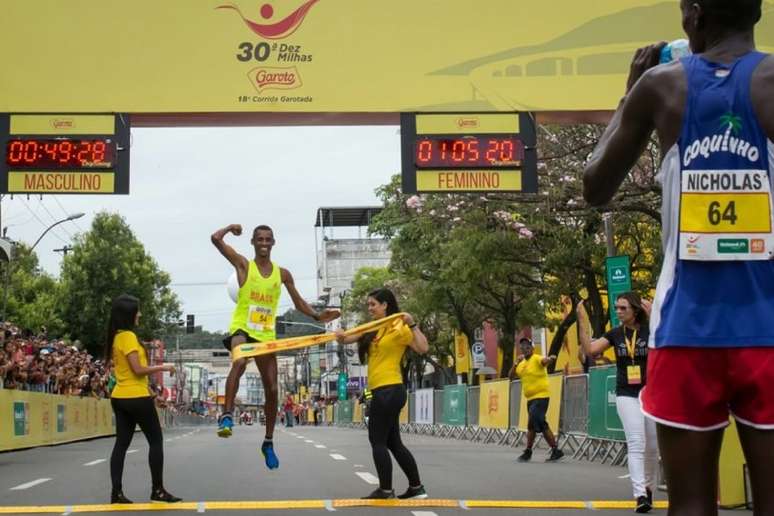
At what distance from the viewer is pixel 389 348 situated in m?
10.1

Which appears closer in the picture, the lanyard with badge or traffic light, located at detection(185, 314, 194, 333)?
the lanyard with badge

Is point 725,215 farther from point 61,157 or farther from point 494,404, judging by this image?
point 494,404

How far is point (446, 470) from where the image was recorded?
15.2 m

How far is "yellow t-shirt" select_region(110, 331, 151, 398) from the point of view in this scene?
33.2 feet

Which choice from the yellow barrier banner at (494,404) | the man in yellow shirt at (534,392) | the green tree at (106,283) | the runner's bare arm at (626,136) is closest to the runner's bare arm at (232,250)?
the runner's bare arm at (626,136)

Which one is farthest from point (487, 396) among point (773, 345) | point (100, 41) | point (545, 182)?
point (773, 345)

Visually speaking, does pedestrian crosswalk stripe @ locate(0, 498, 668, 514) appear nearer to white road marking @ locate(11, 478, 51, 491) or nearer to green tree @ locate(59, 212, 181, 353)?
white road marking @ locate(11, 478, 51, 491)

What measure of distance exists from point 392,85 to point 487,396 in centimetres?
1345

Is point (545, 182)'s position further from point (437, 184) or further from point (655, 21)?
point (437, 184)

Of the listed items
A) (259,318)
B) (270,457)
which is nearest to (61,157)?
(259,318)

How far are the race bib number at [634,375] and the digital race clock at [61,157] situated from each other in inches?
328

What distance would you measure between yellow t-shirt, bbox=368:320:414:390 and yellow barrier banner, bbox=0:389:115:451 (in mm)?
13614

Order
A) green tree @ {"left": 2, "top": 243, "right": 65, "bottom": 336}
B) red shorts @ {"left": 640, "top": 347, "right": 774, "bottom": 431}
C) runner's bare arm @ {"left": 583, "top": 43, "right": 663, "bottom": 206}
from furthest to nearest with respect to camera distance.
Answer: green tree @ {"left": 2, "top": 243, "right": 65, "bottom": 336} → runner's bare arm @ {"left": 583, "top": 43, "right": 663, "bottom": 206} → red shorts @ {"left": 640, "top": 347, "right": 774, "bottom": 431}

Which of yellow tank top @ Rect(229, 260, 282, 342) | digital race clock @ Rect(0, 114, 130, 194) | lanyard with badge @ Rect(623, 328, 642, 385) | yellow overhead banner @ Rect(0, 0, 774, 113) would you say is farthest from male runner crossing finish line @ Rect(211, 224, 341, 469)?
yellow overhead banner @ Rect(0, 0, 774, 113)
